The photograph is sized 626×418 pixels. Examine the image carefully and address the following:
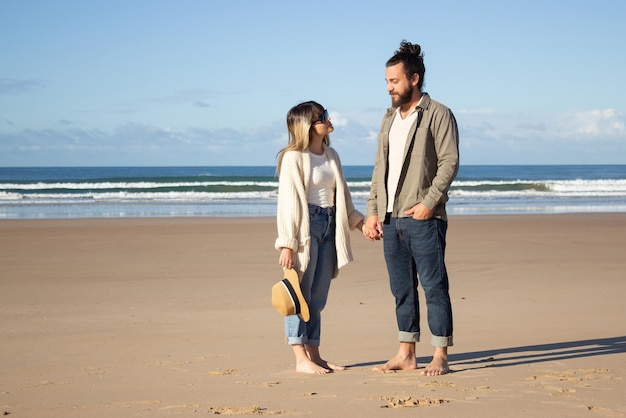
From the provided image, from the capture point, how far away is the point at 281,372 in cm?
470

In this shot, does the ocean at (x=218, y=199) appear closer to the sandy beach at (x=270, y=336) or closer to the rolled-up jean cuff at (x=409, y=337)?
the sandy beach at (x=270, y=336)

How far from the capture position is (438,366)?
178 inches

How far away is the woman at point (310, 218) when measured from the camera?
15.5 ft

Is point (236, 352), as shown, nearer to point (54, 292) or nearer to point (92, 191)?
point (54, 292)

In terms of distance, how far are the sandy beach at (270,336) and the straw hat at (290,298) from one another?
0.37 m

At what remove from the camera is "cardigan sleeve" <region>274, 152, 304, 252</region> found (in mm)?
4703

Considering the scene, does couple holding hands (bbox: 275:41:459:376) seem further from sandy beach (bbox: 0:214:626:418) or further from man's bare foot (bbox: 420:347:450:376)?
sandy beach (bbox: 0:214:626:418)

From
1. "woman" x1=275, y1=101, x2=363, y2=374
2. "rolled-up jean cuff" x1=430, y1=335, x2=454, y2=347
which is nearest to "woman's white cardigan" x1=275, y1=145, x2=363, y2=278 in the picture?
"woman" x1=275, y1=101, x2=363, y2=374

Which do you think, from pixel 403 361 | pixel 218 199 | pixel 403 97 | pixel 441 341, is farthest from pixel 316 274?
pixel 218 199

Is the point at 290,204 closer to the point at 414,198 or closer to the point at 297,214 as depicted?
the point at 297,214

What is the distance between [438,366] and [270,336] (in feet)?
5.58

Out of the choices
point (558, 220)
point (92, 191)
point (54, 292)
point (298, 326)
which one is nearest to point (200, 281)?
point (54, 292)

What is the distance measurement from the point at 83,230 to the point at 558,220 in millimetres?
10165

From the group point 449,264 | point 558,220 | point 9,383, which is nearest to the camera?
point 9,383
